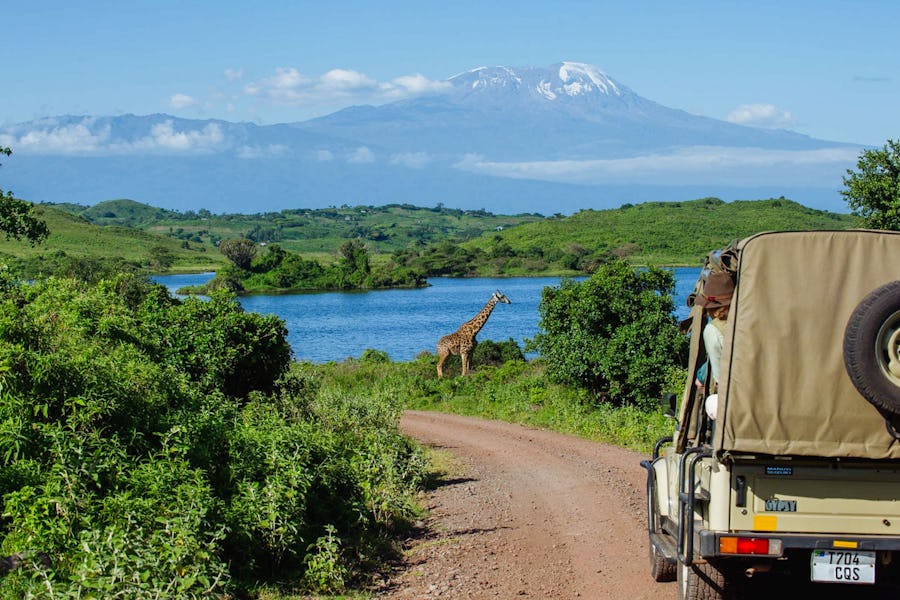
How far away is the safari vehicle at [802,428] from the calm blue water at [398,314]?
102ft

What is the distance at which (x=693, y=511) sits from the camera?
6.68 m

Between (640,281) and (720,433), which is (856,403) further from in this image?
(640,281)

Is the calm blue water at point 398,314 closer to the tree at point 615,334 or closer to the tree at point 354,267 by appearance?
the tree at point 354,267

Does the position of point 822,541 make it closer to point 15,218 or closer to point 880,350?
point 880,350

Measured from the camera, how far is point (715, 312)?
7.20m

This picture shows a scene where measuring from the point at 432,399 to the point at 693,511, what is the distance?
62.5 ft

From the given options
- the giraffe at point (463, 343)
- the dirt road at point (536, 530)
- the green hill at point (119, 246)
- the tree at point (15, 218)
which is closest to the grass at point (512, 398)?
the giraffe at point (463, 343)

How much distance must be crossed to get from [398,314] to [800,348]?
201 feet

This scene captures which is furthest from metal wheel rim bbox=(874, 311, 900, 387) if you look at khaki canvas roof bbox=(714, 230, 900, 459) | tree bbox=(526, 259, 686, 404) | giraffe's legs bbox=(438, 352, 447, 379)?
giraffe's legs bbox=(438, 352, 447, 379)

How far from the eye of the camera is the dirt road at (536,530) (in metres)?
8.55

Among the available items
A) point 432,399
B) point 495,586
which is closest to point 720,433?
point 495,586

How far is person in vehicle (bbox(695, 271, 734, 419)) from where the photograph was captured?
690 centimetres

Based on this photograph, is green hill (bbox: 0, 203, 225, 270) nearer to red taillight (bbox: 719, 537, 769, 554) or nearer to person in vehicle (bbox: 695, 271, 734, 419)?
person in vehicle (bbox: 695, 271, 734, 419)

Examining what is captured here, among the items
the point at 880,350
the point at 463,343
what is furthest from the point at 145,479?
the point at 463,343
